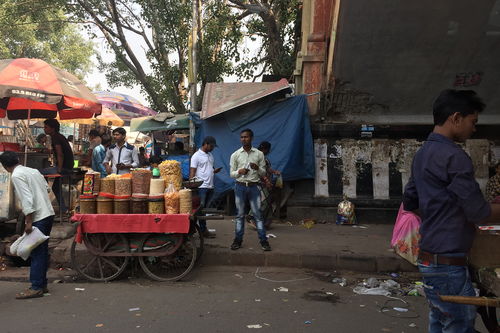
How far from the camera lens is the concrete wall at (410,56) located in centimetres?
707

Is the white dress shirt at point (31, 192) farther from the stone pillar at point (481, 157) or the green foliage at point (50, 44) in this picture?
the green foliage at point (50, 44)

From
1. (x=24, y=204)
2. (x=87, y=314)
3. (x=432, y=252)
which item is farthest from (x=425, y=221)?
(x=24, y=204)

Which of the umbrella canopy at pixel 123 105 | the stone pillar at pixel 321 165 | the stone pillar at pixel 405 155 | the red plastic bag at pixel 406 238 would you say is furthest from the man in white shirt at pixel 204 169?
the umbrella canopy at pixel 123 105

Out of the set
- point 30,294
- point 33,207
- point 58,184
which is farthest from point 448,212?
point 58,184

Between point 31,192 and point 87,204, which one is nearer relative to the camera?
point 31,192

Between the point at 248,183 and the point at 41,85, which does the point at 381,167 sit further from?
the point at 41,85

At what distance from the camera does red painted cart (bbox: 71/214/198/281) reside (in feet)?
17.3

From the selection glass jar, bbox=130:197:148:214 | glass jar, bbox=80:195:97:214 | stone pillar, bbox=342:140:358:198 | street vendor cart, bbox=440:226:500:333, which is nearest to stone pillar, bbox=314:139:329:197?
stone pillar, bbox=342:140:358:198

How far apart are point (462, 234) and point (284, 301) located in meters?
2.72

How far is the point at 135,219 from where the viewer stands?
5293 millimetres

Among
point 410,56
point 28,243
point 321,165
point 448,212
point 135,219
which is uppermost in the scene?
point 410,56

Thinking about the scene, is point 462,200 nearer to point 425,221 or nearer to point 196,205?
point 425,221

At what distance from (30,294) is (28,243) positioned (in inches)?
22.9

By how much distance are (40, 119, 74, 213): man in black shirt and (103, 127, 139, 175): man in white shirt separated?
74 cm
